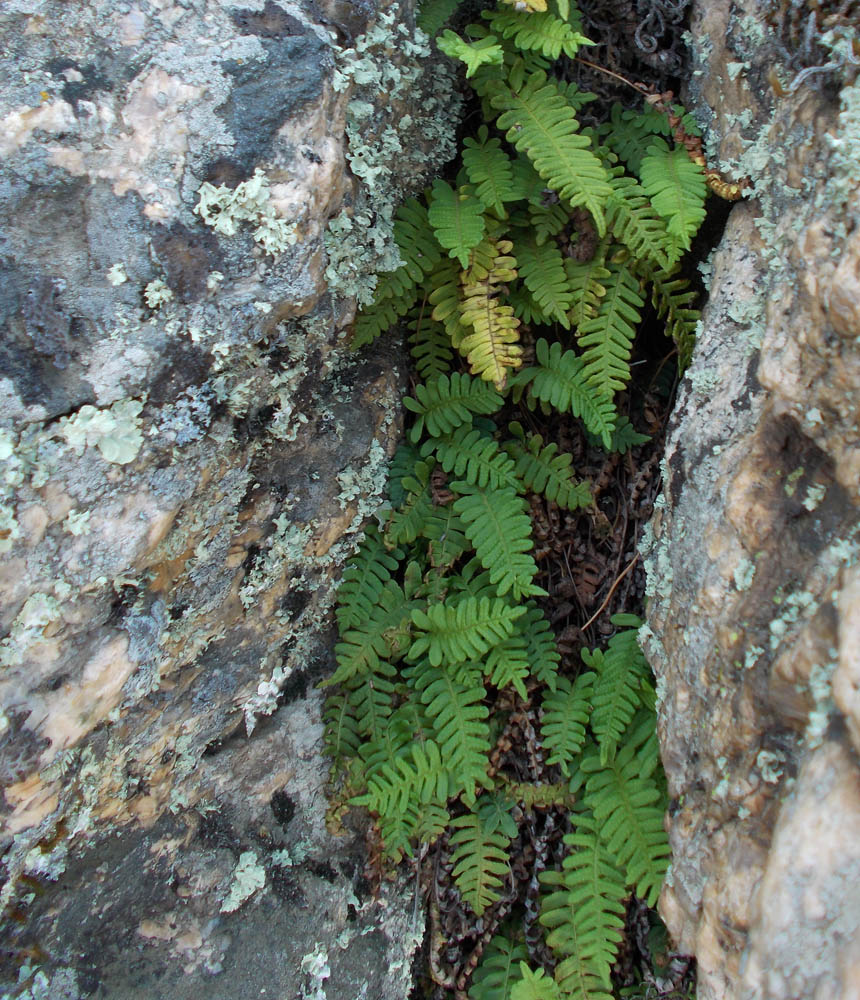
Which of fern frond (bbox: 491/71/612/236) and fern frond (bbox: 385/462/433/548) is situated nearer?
fern frond (bbox: 491/71/612/236)

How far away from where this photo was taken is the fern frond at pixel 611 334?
119 inches

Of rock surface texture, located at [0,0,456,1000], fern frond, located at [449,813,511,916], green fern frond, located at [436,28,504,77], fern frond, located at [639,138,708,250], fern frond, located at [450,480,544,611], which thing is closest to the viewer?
rock surface texture, located at [0,0,456,1000]

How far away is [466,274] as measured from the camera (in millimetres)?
3039

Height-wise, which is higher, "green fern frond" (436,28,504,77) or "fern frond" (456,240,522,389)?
"green fern frond" (436,28,504,77)

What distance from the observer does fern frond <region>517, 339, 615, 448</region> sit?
3.04 metres

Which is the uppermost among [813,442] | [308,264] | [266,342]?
[813,442]

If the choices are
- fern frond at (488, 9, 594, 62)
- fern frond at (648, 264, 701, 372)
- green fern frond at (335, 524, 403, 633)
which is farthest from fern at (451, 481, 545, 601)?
fern frond at (488, 9, 594, 62)

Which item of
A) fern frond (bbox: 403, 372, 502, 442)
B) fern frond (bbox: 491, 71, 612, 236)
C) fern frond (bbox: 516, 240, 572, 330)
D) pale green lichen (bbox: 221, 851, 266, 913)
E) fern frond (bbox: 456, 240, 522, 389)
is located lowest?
pale green lichen (bbox: 221, 851, 266, 913)

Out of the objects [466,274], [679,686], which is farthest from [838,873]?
[466,274]

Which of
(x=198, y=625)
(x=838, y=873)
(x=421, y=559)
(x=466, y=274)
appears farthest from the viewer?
(x=421, y=559)

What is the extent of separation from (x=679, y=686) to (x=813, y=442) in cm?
86

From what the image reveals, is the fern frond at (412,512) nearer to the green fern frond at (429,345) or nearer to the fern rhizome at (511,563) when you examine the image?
the fern rhizome at (511,563)

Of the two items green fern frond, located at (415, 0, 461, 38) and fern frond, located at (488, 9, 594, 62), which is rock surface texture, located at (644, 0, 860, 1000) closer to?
fern frond, located at (488, 9, 594, 62)

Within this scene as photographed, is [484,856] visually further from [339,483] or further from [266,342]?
[266,342]
